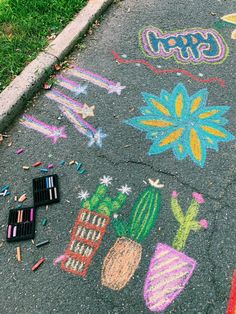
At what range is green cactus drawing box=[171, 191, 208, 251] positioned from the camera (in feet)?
8.70

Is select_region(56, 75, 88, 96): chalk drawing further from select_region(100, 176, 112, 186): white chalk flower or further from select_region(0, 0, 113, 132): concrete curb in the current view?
select_region(100, 176, 112, 186): white chalk flower

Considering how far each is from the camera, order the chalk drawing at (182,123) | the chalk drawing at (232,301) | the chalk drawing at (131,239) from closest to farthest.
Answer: the chalk drawing at (232,301)
the chalk drawing at (131,239)
the chalk drawing at (182,123)

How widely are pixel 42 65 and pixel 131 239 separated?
1.99m

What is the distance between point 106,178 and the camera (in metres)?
3.00

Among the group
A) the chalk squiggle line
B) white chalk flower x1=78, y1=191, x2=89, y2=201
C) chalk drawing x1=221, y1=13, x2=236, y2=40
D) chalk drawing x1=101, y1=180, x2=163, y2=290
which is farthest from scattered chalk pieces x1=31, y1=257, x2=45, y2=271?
chalk drawing x1=221, y1=13, x2=236, y2=40

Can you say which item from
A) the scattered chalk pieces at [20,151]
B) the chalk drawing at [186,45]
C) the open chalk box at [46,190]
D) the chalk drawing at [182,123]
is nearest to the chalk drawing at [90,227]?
the open chalk box at [46,190]

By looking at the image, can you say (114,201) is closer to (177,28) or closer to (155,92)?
(155,92)

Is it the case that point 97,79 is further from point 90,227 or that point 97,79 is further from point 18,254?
point 18,254

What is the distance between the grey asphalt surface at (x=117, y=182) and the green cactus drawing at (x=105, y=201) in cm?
6

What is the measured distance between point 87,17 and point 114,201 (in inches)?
91.0

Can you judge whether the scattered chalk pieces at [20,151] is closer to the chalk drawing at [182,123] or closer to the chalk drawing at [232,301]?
the chalk drawing at [182,123]

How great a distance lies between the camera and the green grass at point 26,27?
12.2 feet

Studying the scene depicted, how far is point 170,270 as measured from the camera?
254cm

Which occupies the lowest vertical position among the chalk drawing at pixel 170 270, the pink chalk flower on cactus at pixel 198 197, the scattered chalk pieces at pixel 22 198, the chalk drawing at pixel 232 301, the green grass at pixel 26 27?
the chalk drawing at pixel 232 301
